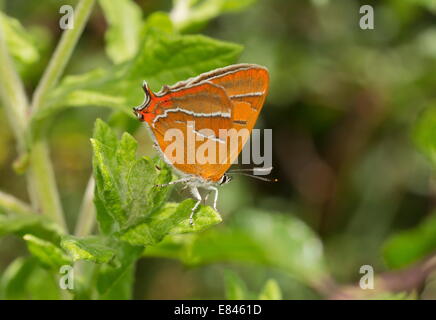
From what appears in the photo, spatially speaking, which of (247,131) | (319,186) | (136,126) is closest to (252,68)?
(247,131)

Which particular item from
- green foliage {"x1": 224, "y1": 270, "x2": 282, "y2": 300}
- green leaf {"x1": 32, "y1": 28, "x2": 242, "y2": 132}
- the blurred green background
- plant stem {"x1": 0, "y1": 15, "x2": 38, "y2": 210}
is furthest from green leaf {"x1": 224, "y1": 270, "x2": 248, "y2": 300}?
the blurred green background

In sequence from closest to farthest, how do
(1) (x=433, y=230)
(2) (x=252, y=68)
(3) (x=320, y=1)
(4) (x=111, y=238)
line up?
(4) (x=111, y=238), (2) (x=252, y=68), (3) (x=320, y=1), (1) (x=433, y=230)

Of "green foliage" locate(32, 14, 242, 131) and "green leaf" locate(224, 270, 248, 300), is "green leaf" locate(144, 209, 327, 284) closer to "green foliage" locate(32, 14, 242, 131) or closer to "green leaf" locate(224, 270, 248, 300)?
"green leaf" locate(224, 270, 248, 300)

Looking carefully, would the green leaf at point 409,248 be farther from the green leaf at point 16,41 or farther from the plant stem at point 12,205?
the green leaf at point 16,41

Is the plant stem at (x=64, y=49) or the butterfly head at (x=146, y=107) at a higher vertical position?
the plant stem at (x=64, y=49)

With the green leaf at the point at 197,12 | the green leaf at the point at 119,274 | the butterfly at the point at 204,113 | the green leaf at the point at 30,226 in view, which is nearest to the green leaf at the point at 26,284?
the green leaf at the point at 30,226
